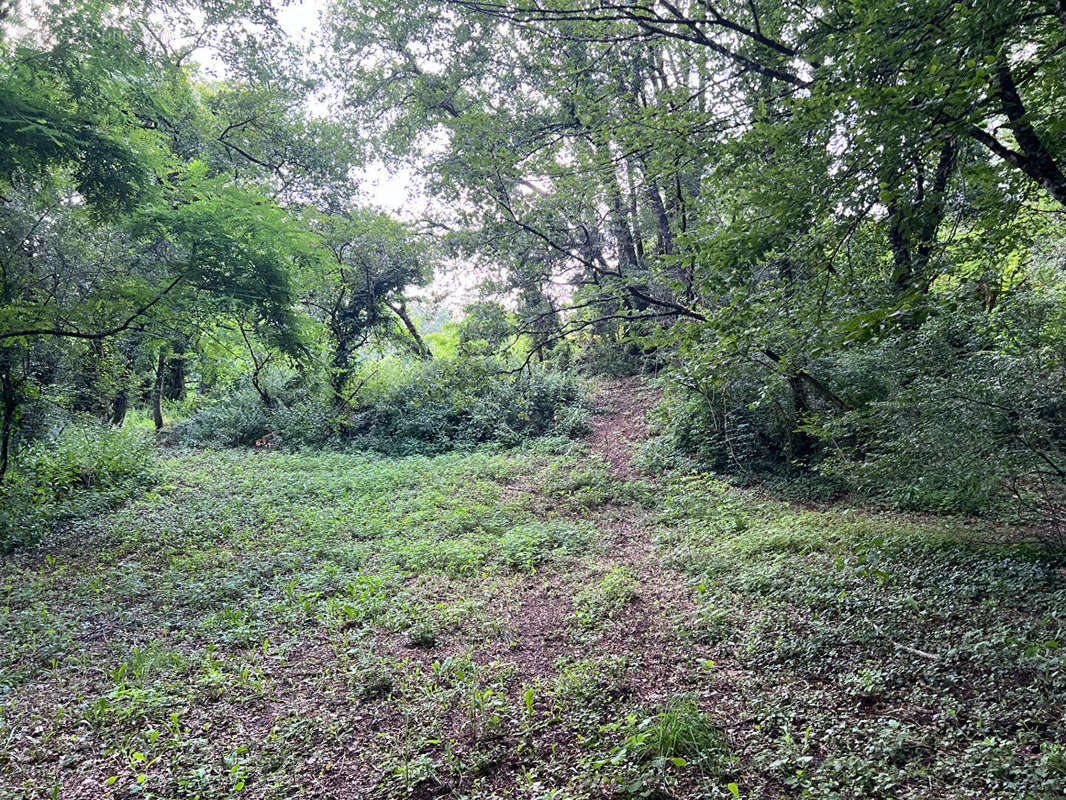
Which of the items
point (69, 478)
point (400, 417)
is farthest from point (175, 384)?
point (69, 478)

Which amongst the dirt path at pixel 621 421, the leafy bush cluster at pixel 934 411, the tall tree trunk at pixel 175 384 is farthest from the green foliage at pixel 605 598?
the tall tree trunk at pixel 175 384

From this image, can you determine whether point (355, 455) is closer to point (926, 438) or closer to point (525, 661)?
point (525, 661)

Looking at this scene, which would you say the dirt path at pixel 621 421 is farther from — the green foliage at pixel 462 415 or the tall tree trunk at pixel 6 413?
the tall tree trunk at pixel 6 413

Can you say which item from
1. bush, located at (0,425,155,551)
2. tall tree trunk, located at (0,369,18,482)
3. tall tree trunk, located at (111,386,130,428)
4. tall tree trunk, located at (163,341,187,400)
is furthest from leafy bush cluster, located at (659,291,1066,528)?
tall tree trunk, located at (163,341,187,400)

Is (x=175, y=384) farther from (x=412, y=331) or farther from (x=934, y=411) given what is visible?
(x=934, y=411)

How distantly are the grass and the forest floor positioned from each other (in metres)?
0.02

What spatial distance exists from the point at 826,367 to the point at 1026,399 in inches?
124

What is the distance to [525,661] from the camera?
4.21 metres

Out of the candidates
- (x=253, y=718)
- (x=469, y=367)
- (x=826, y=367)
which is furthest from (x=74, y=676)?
(x=826, y=367)

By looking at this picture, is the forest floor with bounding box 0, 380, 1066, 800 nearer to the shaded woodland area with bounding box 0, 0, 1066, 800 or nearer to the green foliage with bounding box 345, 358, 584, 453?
the shaded woodland area with bounding box 0, 0, 1066, 800

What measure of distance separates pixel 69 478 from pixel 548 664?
9191 mm

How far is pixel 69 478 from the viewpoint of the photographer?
8703 mm

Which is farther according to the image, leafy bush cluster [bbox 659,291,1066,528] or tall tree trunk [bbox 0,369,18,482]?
tall tree trunk [bbox 0,369,18,482]

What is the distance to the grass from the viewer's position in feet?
9.42
